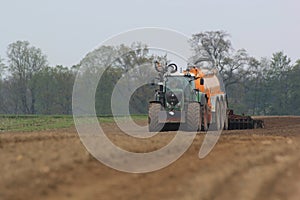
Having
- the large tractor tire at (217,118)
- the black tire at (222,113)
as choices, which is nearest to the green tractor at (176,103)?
the large tractor tire at (217,118)

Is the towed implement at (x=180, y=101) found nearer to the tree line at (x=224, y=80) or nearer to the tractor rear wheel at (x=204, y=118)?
the tractor rear wheel at (x=204, y=118)

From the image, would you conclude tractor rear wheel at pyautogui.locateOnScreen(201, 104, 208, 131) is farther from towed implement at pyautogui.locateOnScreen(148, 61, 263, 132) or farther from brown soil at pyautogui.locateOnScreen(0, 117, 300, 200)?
brown soil at pyautogui.locateOnScreen(0, 117, 300, 200)

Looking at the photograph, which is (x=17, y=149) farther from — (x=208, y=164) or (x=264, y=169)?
(x=264, y=169)

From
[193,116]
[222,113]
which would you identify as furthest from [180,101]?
[222,113]

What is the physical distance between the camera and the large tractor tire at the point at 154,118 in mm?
21741

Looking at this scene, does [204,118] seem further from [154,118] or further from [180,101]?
[154,118]

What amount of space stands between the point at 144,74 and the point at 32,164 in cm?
2366

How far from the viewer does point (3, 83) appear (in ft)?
250

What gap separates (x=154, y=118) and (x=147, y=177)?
13221 millimetres

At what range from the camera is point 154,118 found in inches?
858

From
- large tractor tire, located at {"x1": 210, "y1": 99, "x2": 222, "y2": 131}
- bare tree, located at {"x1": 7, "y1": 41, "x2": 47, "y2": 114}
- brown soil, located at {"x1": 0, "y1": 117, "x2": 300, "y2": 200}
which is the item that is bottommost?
brown soil, located at {"x1": 0, "y1": 117, "x2": 300, "y2": 200}

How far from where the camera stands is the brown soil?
720 cm

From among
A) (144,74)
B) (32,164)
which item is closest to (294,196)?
(32,164)

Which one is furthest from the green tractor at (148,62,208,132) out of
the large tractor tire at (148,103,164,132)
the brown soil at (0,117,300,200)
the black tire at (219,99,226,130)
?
the brown soil at (0,117,300,200)
